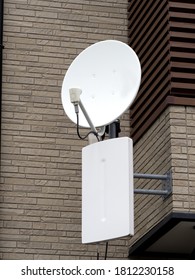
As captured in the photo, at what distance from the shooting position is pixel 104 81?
9.73 m

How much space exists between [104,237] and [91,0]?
159 inches

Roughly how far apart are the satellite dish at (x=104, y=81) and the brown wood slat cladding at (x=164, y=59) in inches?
29.5

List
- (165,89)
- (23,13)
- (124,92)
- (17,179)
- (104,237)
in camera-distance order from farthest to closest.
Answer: (23,13) → (17,179) → (165,89) → (124,92) → (104,237)

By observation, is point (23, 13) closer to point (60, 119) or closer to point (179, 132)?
point (60, 119)

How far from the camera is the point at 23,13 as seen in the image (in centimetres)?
1174

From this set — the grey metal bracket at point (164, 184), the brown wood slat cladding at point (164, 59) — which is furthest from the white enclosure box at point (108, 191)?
the brown wood slat cladding at point (164, 59)

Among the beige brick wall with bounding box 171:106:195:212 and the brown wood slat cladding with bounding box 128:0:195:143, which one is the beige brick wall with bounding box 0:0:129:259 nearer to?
the brown wood slat cladding with bounding box 128:0:195:143

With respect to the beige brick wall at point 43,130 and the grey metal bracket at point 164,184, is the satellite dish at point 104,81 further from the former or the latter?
the beige brick wall at point 43,130

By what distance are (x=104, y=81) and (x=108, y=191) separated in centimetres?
129

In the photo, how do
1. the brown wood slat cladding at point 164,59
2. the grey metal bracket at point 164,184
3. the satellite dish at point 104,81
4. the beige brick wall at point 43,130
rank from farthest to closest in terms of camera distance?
the beige brick wall at point 43,130 → the brown wood slat cladding at point 164,59 → the grey metal bracket at point 164,184 → the satellite dish at point 104,81

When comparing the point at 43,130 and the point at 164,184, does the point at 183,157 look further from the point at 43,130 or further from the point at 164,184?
the point at 43,130

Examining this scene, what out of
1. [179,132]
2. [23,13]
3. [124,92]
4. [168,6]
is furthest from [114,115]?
[23,13]

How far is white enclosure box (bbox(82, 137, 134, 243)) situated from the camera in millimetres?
8766

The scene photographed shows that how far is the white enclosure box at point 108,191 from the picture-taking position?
8.77m
